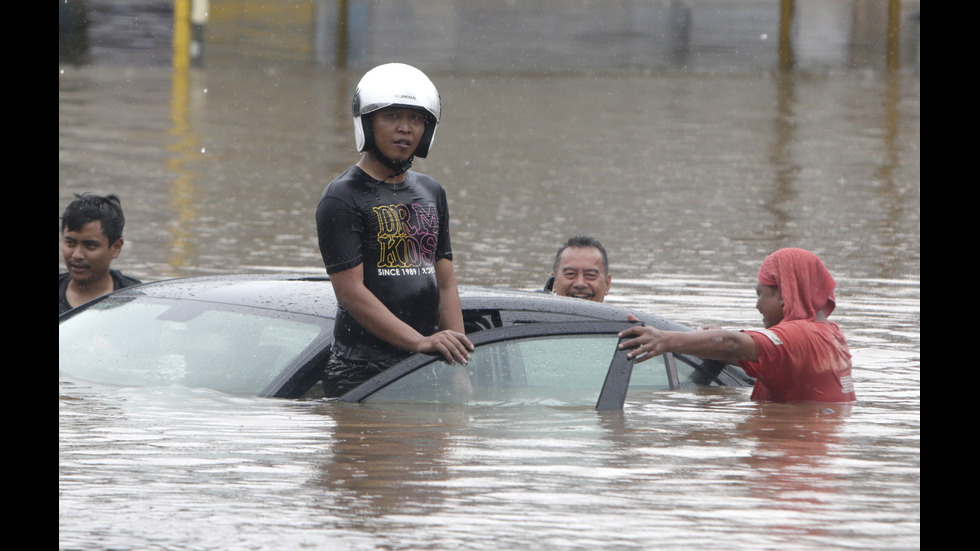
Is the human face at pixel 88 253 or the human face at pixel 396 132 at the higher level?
the human face at pixel 396 132

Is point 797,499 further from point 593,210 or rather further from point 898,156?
point 898,156

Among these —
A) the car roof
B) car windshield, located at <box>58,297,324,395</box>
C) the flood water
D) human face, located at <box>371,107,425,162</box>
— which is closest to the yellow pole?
the flood water

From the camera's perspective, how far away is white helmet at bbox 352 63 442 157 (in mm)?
6223

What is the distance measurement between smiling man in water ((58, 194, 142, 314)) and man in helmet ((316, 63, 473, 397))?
7.49 feet

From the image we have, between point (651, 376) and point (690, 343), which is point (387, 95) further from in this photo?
point (651, 376)

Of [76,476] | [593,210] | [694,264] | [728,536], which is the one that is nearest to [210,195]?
[593,210]

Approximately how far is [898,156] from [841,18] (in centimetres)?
1075

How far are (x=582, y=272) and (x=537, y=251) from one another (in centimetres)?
589

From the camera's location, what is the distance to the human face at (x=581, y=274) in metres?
8.21

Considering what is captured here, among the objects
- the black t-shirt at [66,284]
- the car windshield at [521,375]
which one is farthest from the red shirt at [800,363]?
the black t-shirt at [66,284]

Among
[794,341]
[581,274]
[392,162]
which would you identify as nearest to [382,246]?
[392,162]

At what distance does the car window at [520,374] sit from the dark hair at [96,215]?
8.38 feet

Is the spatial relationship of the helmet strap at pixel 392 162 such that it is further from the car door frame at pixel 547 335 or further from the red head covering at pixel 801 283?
the red head covering at pixel 801 283

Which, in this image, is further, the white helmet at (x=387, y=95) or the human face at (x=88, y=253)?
the human face at (x=88, y=253)
